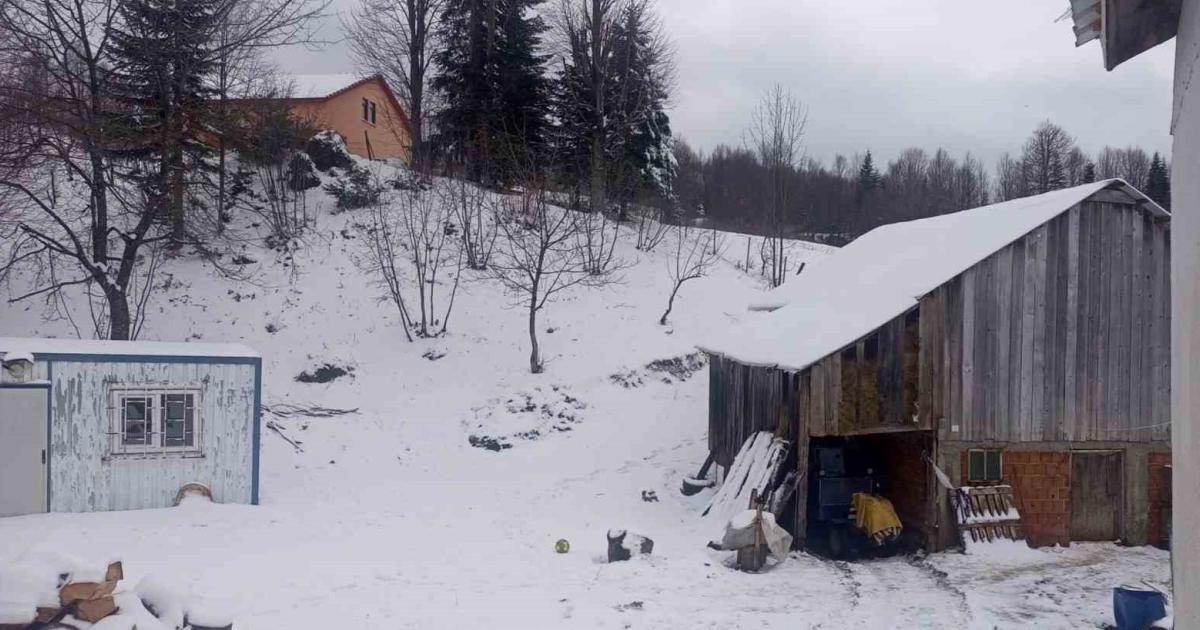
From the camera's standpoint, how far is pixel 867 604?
1109 cm

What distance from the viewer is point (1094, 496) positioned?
1505cm

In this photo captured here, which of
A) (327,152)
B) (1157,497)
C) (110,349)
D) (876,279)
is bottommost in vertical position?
(1157,497)

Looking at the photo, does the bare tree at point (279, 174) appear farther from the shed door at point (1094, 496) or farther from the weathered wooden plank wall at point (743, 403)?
the shed door at point (1094, 496)

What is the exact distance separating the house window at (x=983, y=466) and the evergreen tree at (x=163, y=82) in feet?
61.7

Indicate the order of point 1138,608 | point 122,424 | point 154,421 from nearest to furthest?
1. point 1138,608
2. point 122,424
3. point 154,421

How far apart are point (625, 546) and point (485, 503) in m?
5.20

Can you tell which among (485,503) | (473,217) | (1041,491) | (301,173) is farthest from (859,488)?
(301,173)

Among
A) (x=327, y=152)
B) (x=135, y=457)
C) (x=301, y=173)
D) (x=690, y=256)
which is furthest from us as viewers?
(x=327, y=152)

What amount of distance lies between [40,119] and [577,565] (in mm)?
16053

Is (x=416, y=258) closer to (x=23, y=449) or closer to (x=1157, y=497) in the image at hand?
(x=23, y=449)

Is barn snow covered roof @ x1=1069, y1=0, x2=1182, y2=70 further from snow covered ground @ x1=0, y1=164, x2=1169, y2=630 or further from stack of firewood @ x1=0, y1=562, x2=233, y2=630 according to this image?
stack of firewood @ x1=0, y1=562, x2=233, y2=630

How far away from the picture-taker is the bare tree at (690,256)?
3034 centimetres

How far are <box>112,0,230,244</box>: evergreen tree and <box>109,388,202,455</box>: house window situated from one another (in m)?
8.68

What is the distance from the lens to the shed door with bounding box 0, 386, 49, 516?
1345 centimetres
